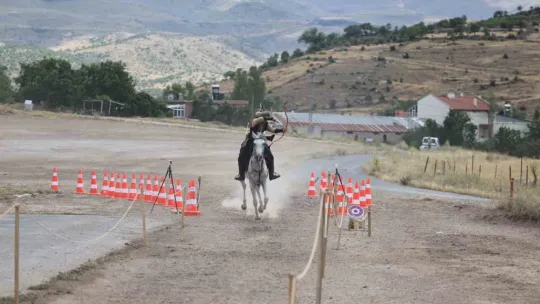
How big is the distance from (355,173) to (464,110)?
182 ft

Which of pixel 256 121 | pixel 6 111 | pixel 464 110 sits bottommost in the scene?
pixel 6 111

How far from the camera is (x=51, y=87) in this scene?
79062mm

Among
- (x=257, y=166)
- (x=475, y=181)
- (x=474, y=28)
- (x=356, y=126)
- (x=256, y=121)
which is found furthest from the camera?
(x=474, y=28)

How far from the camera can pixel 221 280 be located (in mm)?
14539

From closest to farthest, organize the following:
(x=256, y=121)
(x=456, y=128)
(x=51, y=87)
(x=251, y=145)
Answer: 1. (x=256, y=121)
2. (x=251, y=145)
3. (x=51, y=87)
4. (x=456, y=128)

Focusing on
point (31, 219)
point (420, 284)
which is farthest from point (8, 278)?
point (31, 219)

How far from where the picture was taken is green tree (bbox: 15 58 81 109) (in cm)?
7856

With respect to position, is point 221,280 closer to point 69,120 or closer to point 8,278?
point 8,278

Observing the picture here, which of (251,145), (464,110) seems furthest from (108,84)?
(251,145)

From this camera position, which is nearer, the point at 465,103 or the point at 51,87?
the point at 51,87

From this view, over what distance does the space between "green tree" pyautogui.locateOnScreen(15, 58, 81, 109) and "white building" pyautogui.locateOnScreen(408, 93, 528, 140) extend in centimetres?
3775

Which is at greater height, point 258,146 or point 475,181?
point 258,146

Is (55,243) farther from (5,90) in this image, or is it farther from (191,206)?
(5,90)

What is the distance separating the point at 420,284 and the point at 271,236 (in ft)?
18.8
